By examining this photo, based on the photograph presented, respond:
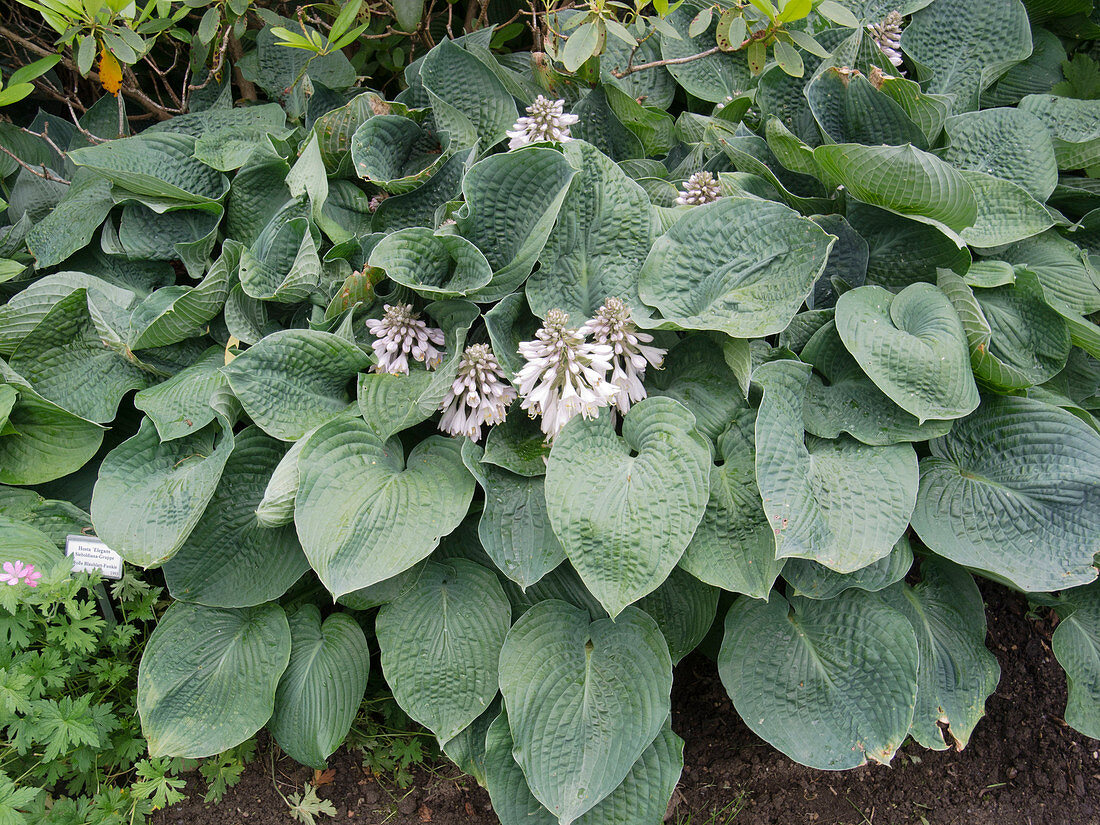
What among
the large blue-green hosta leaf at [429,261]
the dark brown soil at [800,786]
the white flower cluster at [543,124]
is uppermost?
the white flower cluster at [543,124]

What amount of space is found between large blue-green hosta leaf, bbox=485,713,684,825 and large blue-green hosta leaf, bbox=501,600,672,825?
7 centimetres

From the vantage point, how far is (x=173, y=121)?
8.67 feet

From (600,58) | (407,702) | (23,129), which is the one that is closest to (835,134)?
(600,58)

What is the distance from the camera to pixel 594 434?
1.79m

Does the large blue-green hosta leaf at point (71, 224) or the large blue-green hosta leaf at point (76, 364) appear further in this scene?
the large blue-green hosta leaf at point (71, 224)

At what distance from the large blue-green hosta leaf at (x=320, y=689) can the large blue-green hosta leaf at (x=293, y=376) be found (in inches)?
21.2

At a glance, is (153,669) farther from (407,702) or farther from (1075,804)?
(1075,804)

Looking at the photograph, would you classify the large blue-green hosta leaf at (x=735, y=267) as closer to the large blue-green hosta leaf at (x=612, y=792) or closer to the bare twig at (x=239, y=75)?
the large blue-green hosta leaf at (x=612, y=792)

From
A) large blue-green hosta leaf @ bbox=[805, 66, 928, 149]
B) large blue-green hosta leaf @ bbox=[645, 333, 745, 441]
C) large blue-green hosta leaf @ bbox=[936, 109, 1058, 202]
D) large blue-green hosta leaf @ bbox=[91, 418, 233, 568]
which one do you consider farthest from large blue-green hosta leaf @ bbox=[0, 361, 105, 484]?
large blue-green hosta leaf @ bbox=[936, 109, 1058, 202]

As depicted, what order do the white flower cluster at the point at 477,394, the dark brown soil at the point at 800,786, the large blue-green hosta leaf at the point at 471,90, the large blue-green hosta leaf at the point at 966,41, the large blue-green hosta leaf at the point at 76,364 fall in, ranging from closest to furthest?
the white flower cluster at the point at 477,394 < the dark brown soil at the point at 800,786 < the large blue-green hosta leaf at the point at 76,364 < the large blue-green hosta leaf at the point at 471,90 < the large blue-green hosta leaf at the point at 966,41

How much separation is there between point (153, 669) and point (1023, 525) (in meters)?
2.10

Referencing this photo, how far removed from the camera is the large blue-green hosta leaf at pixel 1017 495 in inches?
68.0

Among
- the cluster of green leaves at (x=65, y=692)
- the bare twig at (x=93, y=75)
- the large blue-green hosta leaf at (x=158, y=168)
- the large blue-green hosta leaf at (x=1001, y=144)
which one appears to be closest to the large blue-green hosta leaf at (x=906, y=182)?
the large blue-green hosta leaf at (x=1001, y=144)

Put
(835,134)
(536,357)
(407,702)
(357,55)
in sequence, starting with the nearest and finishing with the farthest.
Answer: (536,357) → (407,702) → (835,134) → (357,55)
